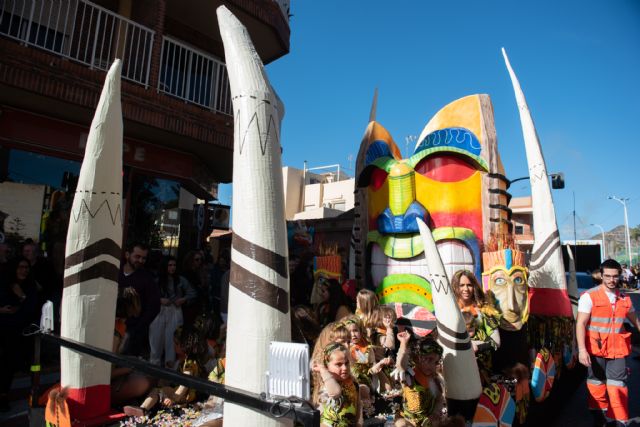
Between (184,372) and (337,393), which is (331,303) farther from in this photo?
(337,393)

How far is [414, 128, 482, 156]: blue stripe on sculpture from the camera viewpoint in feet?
17.6

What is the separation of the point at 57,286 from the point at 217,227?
4.53 metres

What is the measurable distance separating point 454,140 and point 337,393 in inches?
163

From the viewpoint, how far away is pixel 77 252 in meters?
3.08

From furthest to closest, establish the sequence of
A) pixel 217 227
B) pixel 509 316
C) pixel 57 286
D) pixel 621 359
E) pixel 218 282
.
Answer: pixel 217 227
pixel 218 282
pixel 57 286
pixel 509 316
pixel 621 359

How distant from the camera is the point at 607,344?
11.6 ft

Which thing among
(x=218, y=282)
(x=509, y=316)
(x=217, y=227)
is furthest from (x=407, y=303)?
(x=217, y=227)

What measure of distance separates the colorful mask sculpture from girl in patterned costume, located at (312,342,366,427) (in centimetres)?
197

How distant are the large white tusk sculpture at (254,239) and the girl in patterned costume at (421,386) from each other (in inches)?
49.7

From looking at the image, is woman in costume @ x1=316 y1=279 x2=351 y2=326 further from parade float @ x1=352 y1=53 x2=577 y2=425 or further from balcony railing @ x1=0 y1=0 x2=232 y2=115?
balcony railing @ x1=0 y1=0 x2=232 y2=115

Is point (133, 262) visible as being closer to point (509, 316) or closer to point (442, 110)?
point (509, 316)

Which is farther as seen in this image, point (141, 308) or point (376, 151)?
point (376, 151)

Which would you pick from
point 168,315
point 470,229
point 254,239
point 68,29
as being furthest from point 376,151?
point 68,29

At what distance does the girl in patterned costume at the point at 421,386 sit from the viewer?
2855mm
